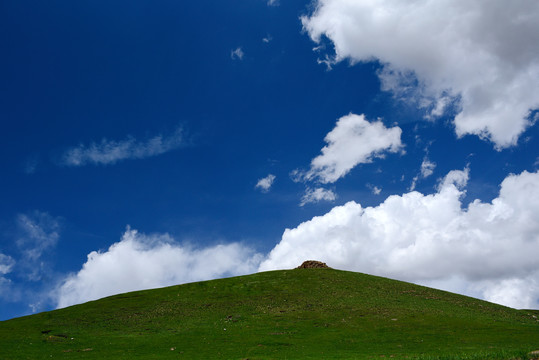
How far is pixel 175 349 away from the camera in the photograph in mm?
48219

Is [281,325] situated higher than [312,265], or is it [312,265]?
[312,265]

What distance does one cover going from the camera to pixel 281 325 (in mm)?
59312

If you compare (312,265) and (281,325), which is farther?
(312,265)

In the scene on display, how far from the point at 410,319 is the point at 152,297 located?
5745 cm

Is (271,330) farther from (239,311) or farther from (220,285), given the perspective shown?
(220,285)

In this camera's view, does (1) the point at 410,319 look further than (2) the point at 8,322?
No

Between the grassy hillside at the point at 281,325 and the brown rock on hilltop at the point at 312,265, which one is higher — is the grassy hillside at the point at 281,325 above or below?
below

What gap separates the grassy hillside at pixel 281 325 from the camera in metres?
45.2

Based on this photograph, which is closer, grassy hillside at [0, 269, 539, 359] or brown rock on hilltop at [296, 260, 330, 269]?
grassy hillside at [0, 269, 539, 359]

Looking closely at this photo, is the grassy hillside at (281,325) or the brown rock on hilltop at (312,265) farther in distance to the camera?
the brown rock on hilltop at (312,265)

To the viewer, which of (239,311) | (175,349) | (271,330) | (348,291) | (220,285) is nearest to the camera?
(175,349)

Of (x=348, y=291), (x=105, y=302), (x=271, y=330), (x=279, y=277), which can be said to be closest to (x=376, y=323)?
(x=271, y=330)

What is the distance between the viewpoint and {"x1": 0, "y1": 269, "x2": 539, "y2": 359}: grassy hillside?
148 feet

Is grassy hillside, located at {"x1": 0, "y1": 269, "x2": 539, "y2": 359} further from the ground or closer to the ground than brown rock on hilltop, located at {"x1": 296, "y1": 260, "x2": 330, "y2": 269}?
closer to the ground
